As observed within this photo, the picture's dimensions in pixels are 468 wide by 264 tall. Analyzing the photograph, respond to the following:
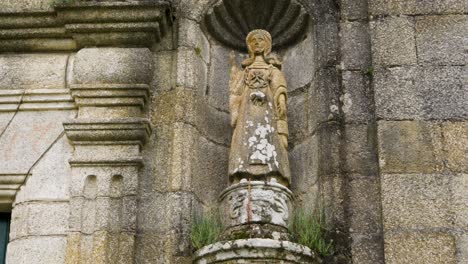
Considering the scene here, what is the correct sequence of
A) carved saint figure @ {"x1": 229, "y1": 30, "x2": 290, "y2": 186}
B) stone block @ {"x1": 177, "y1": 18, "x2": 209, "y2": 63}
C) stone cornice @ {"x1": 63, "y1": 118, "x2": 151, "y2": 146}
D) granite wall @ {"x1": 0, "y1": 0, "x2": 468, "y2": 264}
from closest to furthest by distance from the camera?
granite wall @ {"x1": 0, "y1": 0, "x2": 468, "y2": 264}, carved saint figure @ {"x1": 229, "y1": 30, "x2": 290, "y2": 186}, stone cornice @ {"x1": 63, "y1": 118, "x2": 151, "y2": 146}, stone block @ {"x1": 177, "y1": 18, "x2": 209, "y2": 63}

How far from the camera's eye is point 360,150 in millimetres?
5996

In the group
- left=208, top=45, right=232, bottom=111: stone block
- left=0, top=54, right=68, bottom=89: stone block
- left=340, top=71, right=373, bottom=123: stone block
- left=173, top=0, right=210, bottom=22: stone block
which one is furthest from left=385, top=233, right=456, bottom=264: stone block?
left=0, top=54, right=68, bottom=89: stone block

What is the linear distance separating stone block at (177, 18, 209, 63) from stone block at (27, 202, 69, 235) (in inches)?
60.9

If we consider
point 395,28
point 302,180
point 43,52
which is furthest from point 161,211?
point 395,28

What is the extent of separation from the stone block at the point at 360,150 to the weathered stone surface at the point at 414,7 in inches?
35.6

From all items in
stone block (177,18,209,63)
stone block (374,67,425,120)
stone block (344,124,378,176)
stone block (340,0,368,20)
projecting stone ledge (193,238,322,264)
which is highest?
stone block (340,0,368,20)

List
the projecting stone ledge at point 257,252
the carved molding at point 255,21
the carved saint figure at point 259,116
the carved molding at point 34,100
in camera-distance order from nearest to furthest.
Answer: the projecting stone ledge at point 257,252, the carved saint figure at point 259,116, the carved molding at point 34,100, the carved molding at point 255,21

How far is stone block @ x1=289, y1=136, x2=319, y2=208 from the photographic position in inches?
241

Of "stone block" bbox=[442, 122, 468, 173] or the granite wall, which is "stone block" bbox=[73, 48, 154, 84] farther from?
"stone block" bbox=[442, 122, 468, 173]

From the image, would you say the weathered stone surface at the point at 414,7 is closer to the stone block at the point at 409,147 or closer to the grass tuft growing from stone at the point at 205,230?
the stone block at the point at 409,147

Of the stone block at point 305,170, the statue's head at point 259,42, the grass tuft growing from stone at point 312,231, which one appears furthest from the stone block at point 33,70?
the grass tuft growing from stone at point 312,231

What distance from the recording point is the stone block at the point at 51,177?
5.99 metres

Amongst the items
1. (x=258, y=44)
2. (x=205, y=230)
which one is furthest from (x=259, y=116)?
(x=205, y=230)

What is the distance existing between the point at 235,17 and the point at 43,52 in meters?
1.55
